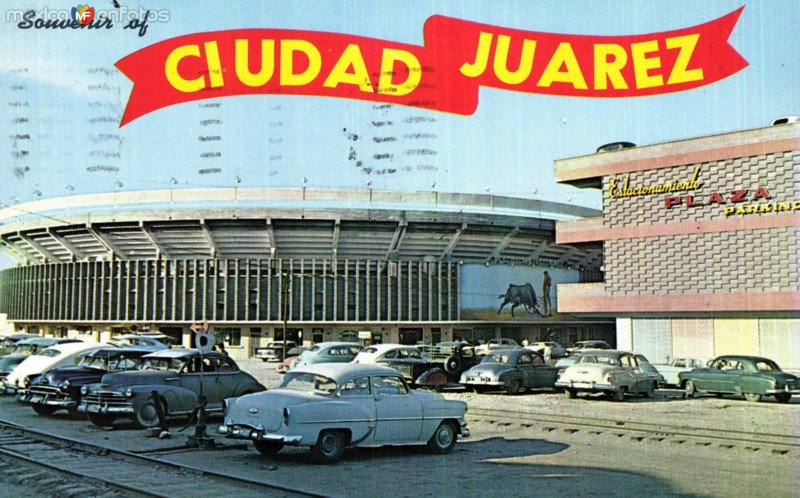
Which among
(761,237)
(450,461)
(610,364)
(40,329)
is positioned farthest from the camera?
(40,329)

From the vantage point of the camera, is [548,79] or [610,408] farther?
[610,408]

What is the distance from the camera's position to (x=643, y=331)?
38312 millimetres

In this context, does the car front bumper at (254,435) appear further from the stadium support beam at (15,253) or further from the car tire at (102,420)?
the stadium support beam at (15,253)

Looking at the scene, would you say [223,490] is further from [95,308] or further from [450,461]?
[95,308]

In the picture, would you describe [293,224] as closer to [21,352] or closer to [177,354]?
[21,352]

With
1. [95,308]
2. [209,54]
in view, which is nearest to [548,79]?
[209,54]

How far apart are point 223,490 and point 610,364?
55.5ft

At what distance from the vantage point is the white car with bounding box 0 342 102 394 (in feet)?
65.5

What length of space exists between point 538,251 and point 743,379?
4615cm

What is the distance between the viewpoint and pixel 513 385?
83.8ft

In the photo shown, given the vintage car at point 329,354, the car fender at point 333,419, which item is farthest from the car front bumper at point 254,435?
the vintage car at point 329,354

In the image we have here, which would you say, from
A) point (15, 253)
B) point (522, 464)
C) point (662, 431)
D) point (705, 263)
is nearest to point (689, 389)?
point (662, 431)

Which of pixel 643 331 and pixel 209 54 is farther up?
pixel 209 54

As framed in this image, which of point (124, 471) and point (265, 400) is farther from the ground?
point (265, 400)
